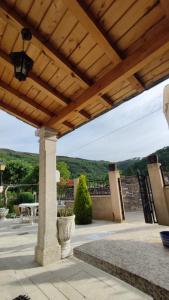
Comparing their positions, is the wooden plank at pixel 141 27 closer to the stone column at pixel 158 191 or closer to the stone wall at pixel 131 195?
the stone column at pixel 158 191

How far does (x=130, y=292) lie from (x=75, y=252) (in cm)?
147

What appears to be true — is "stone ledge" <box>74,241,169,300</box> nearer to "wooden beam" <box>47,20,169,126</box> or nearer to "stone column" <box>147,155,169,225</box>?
"wooden beam" <box>47,20,169,126</box>

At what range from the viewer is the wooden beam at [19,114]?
3483mm

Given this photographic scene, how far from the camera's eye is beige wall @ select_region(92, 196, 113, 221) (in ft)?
26.7

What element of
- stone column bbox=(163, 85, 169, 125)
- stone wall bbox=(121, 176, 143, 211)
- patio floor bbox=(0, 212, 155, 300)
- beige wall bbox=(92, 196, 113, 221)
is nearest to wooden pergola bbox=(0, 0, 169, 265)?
patio floor bbox=(0, 212, 155, 300)

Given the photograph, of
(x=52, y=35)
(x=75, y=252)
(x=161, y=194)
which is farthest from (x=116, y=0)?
(x=161, y=194)

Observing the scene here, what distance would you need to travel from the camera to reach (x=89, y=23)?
5.64 feet

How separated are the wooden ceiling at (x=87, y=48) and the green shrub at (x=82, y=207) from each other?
213 inches

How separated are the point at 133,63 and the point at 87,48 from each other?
1.89 ft

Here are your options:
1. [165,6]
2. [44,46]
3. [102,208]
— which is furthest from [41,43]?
[102,208]

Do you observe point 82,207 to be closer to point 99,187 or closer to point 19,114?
point 99,187

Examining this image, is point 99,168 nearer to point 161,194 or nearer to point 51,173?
point 161,194

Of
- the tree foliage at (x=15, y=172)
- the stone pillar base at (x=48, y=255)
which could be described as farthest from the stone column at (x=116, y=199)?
the tree foliage at (x=15, y=172)

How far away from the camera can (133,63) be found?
1.96m
